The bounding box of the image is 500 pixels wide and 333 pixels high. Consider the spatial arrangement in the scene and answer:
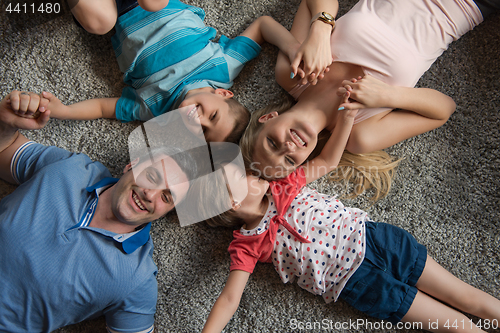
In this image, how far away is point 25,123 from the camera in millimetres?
843

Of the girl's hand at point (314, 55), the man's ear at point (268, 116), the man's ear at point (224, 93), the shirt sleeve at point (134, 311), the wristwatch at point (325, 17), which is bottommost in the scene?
the shirt sleeve at point (134, 311)

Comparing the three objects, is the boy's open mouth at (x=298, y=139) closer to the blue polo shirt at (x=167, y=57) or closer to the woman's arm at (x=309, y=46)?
the woman's arm at (x=309, y=46)

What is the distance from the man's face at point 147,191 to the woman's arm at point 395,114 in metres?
0.54

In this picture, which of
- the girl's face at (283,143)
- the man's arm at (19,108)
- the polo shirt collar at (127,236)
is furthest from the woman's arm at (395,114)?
the man's arm at (19,108)

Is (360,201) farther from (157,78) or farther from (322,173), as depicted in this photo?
(157,78)

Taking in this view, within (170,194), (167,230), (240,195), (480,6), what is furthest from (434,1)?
(167,230)

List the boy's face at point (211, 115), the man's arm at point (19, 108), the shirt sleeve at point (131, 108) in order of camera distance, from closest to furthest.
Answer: the man's arm at point (19, 108) < the boy's face at point (211, 115) < the shirt sleeve at point (131, 108)

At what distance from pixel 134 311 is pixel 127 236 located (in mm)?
223

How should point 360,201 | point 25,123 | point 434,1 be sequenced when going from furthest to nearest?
point 360,201
point 434,1
point 25,123

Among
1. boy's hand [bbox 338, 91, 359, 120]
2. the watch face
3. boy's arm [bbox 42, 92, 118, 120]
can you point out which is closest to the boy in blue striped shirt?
boy's arm [bbox 42, 92, 118, 120]

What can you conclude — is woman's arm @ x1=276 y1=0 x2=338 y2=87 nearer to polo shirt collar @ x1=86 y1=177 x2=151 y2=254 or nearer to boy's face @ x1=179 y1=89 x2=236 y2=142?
boy's face @ x1=179 y1=89 x2=236 y2=142

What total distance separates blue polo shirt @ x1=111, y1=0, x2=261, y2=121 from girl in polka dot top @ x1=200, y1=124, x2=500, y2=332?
0.31 meters

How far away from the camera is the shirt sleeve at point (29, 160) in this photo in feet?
3.12

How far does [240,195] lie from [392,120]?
0.53 m
